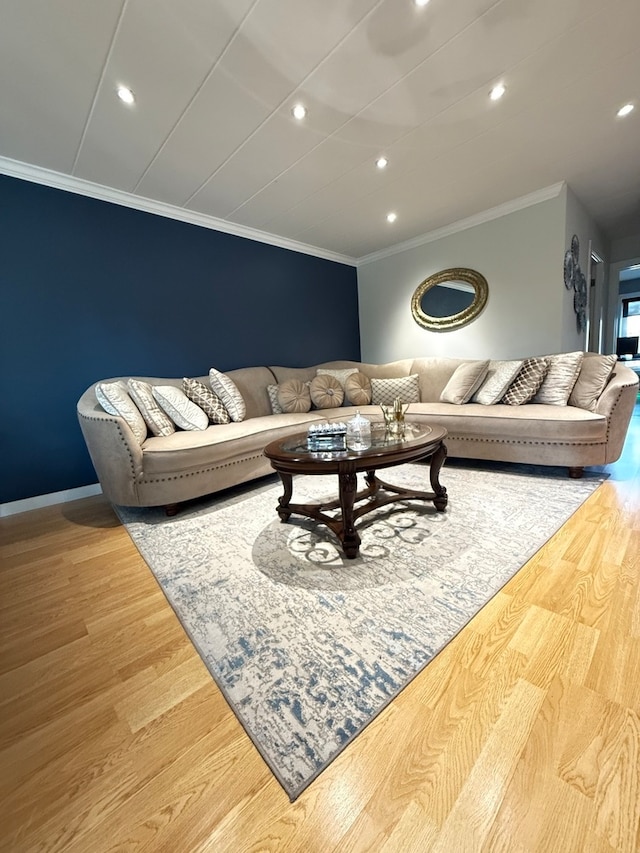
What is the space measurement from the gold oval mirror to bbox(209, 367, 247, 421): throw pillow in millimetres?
2607

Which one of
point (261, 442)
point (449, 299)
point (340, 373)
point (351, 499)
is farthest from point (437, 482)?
point (449, 299)

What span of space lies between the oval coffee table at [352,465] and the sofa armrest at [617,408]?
1.25 metres

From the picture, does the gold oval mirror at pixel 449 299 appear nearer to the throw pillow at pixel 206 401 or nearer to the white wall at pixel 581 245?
the white wall at pixel 581 245

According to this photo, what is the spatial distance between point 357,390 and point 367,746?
320cm

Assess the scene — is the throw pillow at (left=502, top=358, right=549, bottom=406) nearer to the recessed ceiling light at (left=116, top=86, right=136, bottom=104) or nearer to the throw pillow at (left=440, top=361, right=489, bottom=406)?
the throw pillow at (left=440, top=361, right=489, bottom=406)

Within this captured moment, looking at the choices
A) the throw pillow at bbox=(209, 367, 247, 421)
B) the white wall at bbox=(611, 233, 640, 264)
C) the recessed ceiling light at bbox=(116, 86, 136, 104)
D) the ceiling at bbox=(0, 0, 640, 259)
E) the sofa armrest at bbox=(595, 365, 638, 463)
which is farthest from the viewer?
the white wall at bbox=(611, 233, 640, 264)

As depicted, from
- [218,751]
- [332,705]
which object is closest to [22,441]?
[218,751]

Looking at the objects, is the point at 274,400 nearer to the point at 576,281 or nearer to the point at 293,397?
the point at 293,397

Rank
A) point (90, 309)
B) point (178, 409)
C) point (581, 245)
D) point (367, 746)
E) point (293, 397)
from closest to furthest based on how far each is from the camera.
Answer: point (367, 746) < point (178, 409) < point (90, 309) < point (293, 397) < point (581, 245)

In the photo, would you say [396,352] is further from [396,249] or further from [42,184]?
[42,184]

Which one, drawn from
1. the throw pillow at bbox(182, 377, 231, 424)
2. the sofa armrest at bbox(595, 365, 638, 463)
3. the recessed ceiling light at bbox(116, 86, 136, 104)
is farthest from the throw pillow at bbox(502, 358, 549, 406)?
the recessed ceiling light at bbox(116, 86, 136, 104)

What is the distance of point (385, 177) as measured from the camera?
273cm

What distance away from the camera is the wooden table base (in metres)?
1.56

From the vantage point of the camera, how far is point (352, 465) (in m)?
1.51
